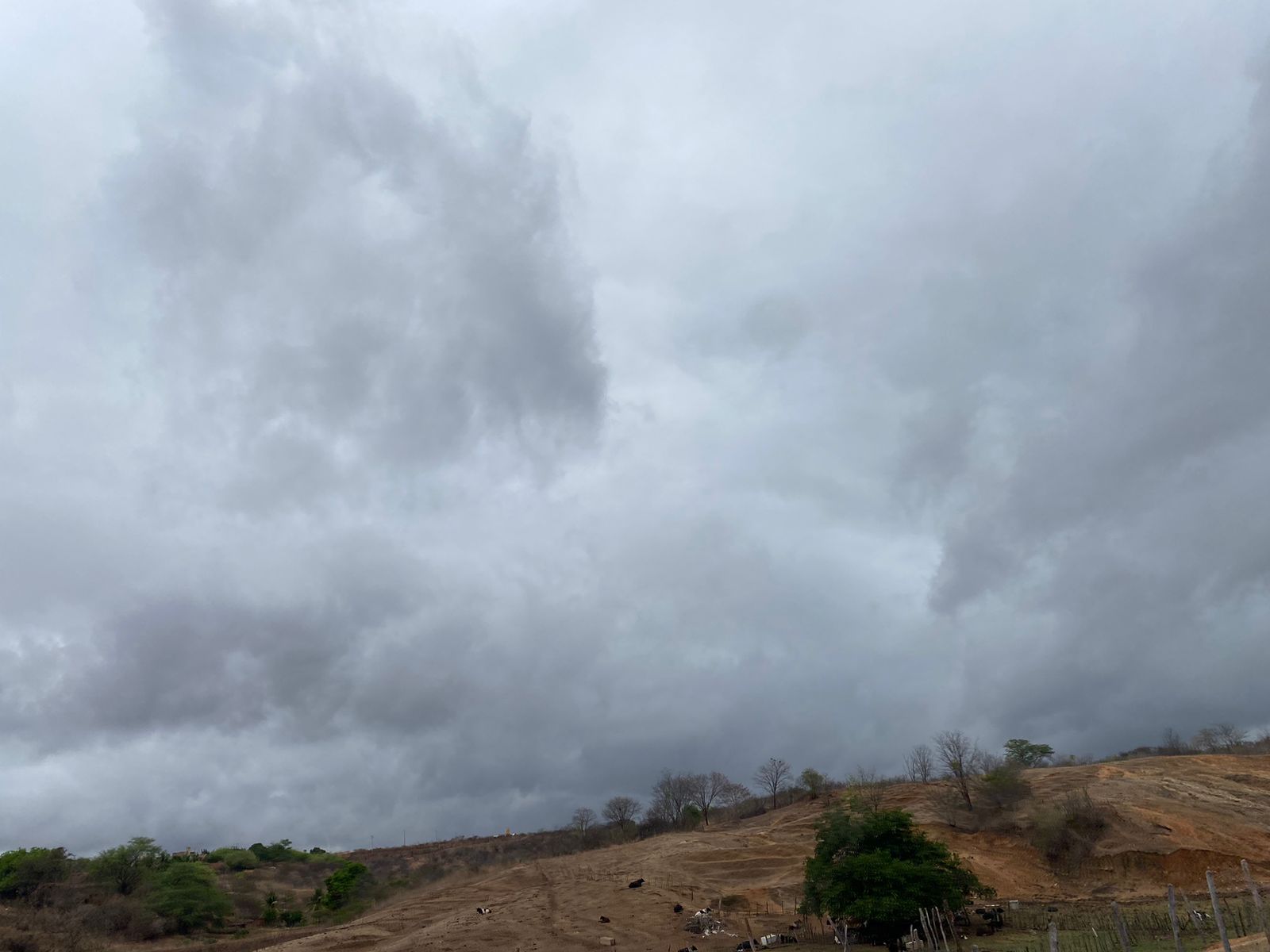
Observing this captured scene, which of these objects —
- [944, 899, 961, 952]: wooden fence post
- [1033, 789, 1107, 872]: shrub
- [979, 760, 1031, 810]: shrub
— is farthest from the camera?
[979, 760, 1031, 810]: shrub

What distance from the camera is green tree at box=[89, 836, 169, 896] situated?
294ft

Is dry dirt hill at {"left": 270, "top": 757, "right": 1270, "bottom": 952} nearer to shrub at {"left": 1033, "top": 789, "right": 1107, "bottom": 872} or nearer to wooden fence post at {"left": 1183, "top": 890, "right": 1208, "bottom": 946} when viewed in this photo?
shrub at {"left": 1033, "top": 789, "right": 1107, "bottom": 872}

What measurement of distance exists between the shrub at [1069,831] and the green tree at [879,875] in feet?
76.5

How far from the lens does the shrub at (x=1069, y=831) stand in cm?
6938

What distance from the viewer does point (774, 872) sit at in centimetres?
7775

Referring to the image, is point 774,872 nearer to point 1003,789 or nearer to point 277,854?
point 1003,789

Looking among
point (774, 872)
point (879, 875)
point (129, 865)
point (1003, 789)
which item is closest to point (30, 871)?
point (129, 865)

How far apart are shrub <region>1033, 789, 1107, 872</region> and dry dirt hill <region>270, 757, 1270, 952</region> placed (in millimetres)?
957

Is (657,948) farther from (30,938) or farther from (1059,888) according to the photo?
(30,938)

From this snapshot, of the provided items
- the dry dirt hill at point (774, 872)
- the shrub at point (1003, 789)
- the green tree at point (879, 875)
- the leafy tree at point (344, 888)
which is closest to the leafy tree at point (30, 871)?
the leafy tree at point (344, 888)

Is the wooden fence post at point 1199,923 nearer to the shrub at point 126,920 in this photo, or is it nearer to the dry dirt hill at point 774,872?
the dry dirt hill at point 774,872

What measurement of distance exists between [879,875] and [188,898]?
71787 mm

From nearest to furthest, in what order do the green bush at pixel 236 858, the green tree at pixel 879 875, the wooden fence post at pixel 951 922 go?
the wooden fence post at pixel 951 922 < the green tree at pixel 879 875 < the green bush at pixel 236 858

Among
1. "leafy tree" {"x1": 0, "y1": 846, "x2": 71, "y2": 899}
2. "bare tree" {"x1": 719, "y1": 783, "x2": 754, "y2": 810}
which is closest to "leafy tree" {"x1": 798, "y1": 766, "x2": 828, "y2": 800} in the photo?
"bare tree" {"x1": 719, "y1": 783, "x2": 754, "y2": 810}
